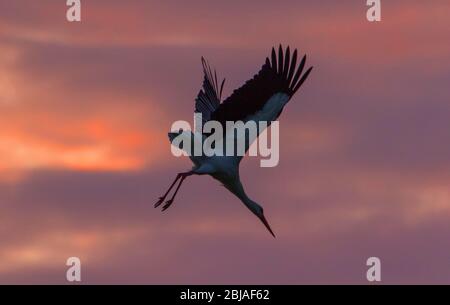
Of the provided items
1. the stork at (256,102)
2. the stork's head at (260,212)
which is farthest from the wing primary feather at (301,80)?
the stork's head at (260,212)

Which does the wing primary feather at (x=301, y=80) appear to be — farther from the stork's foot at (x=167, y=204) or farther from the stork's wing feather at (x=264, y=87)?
the stork's foot at (x=167, y=204)

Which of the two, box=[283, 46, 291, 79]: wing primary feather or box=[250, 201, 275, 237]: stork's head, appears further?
box=[250, 201, 275, 237]: stork's head

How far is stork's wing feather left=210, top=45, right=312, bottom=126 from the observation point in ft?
78.4

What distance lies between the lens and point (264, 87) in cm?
2411

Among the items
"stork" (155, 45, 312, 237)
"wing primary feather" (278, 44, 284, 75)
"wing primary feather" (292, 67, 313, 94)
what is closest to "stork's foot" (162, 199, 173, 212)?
"stork" (155, 45, 312, 237)

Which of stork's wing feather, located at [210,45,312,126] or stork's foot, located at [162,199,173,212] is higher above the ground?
stork's wing feather, located at [210,45,312,126]

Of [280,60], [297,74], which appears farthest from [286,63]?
[297,74]

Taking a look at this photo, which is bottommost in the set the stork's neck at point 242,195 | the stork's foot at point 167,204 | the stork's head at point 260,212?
the stork's foot at point 167,204

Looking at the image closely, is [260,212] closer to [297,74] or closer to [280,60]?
[297,74]

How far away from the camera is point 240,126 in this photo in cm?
2412

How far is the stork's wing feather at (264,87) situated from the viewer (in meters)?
23.9

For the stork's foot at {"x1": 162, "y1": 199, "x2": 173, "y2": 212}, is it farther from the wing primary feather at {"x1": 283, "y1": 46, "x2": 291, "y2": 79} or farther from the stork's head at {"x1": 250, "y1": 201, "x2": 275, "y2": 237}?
the wing primary feather at {"x1": 283, "y1": 46, "x2": 291, "y2": 79}
